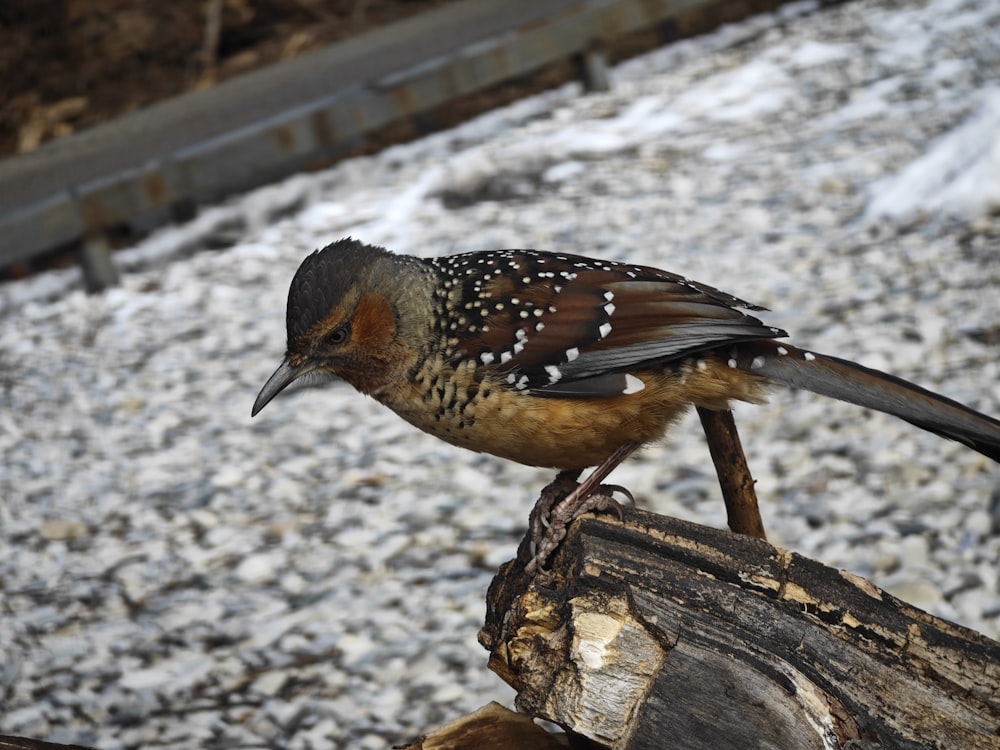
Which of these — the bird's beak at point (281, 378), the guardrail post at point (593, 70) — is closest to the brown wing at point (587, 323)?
the bird's beak at point (281, 378)

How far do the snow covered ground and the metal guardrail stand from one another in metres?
0.34

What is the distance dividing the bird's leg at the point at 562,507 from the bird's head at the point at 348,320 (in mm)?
464

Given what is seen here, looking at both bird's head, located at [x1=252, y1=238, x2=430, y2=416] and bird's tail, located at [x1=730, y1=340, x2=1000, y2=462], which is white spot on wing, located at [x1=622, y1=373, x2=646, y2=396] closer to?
bird's tail, located at [x1=730, y1=340, x2=1000, y2=462]

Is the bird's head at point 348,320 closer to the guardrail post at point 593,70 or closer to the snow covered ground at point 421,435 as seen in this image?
the snow covered ground at point 421,435

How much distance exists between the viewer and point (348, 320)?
275cm

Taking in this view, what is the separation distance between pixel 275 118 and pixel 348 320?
438 cm

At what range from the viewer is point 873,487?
4105 mm

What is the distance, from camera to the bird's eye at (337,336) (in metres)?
2.74

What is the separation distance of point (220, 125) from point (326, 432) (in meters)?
2.75

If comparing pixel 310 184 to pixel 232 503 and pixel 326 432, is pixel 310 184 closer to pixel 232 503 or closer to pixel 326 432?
pixel 326 432

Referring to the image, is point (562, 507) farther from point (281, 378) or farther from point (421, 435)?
point (421, 435)

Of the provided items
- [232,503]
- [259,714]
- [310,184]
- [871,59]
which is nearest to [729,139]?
[871,59]

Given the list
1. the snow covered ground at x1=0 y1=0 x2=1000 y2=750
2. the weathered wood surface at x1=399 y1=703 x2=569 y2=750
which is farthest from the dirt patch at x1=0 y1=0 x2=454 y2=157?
the weathered wood surface at x1=399 y1=703 x2=569 y2=750

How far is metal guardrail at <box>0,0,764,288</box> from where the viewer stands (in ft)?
20.5
